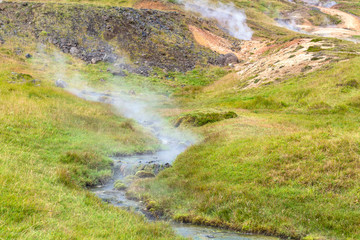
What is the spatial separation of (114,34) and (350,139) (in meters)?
50.3

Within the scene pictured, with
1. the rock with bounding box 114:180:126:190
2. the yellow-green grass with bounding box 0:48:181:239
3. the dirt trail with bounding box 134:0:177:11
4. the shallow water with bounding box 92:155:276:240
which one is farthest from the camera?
the dirt trail with bounding box 134:0:177:11

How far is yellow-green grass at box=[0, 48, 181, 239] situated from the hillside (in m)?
0.06

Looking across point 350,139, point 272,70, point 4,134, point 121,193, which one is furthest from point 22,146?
point 272,70

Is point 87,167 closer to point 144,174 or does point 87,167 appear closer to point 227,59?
point 144,174

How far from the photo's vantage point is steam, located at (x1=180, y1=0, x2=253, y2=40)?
8175 centimetres

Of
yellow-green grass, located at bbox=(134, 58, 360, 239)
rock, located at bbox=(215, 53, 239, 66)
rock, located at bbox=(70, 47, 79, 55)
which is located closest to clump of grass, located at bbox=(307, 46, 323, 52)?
rock, located at bbox=(215, 53, 239, 66)

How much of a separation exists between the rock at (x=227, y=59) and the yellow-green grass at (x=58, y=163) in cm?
3786

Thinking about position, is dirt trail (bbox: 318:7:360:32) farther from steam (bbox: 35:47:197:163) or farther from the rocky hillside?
steam (bbox: 35:47:197:163)

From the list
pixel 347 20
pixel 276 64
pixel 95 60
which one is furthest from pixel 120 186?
pixel 347 20

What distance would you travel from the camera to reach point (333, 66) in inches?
1348

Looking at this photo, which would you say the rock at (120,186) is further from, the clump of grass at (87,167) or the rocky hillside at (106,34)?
the rocky hillside at (106,34)

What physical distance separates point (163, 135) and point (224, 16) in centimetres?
6810

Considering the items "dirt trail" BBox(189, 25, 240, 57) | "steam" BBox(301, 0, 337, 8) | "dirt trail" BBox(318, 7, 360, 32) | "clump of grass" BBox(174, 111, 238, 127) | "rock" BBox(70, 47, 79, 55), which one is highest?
"steam" BBox(301, 0, 337, 8)

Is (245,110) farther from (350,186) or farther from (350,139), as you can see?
(350,186)
